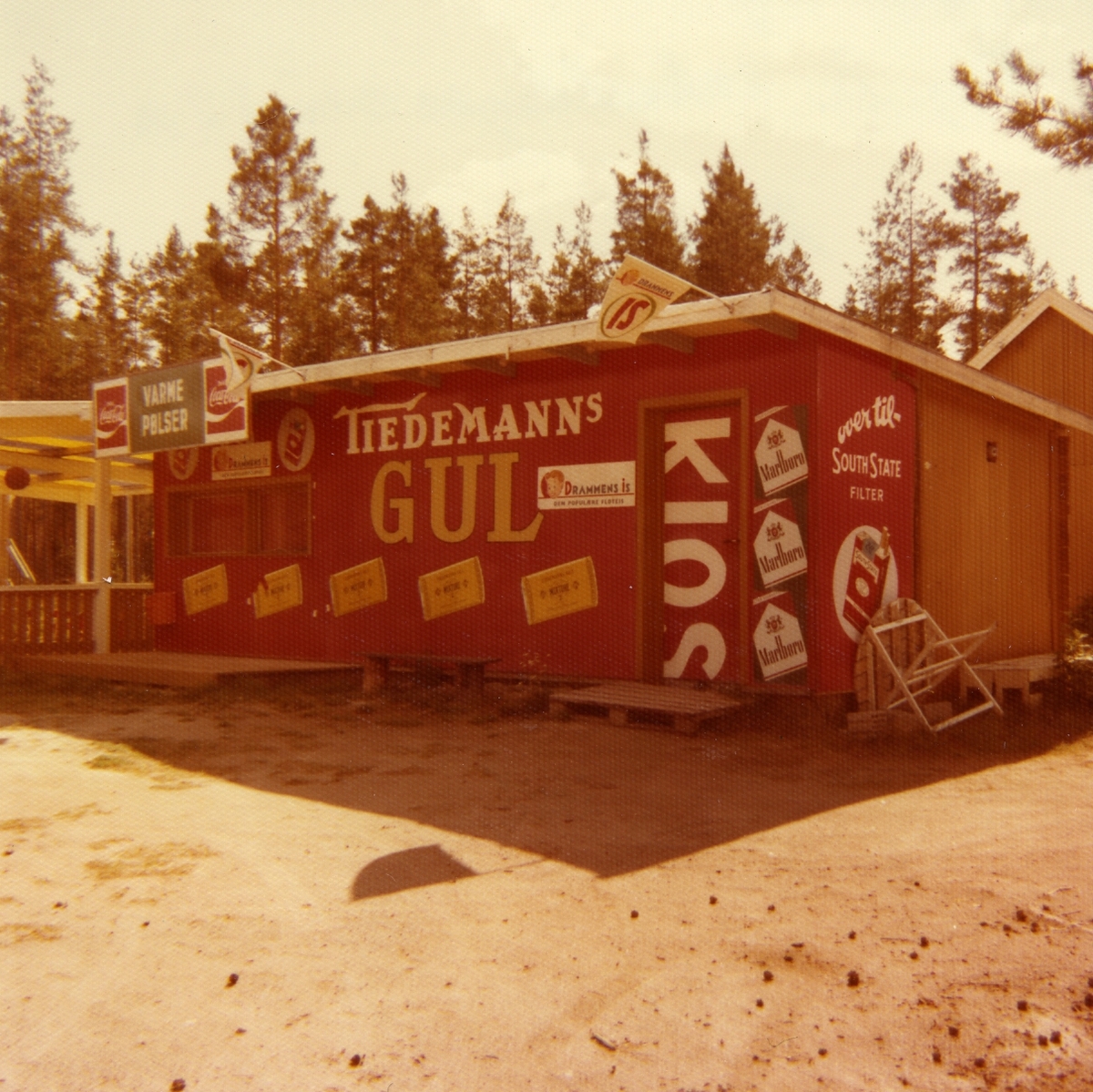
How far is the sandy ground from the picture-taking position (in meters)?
3.05

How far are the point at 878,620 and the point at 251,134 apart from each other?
92.2ft

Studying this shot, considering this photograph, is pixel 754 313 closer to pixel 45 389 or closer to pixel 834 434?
pixel 834 434

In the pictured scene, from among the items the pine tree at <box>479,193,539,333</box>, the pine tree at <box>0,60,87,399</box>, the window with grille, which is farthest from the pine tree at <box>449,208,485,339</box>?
the window with grille

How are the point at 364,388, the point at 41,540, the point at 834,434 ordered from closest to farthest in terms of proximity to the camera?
the point at 834,434 → the point at 364,388 → the point at 41,540

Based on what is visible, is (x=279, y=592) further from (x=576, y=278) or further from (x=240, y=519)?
(x=576, y=278)

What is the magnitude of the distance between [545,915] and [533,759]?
9.48ft

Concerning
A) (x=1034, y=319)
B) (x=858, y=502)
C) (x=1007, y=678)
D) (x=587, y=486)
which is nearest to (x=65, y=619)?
(x=587, y=486)

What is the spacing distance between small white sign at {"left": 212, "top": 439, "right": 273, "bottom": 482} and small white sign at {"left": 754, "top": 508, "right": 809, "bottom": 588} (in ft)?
20.0

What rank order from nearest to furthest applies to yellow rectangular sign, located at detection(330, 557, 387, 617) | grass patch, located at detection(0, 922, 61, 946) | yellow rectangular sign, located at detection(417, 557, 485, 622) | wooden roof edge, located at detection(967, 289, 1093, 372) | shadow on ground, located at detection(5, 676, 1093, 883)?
grass patch, located at detection(0, 922, 61, 946), shadow on ground, located at detection(5, 676, 1093, 883), yellow rectangular sign, located at detection(417, 557, 485, 622), yellow rectangular sign, located at detection(330, 557, 387, 617), wooden roof edge, located at detection(967, 289, 1093, 372)

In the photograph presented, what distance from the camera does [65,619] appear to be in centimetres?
1240

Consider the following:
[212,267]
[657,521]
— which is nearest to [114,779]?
[657,521]

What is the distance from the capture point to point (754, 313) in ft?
24.8

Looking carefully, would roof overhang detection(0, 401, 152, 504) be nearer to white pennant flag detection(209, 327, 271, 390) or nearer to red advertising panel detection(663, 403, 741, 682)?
white pennant flag detection(209, 327, 271, 390)

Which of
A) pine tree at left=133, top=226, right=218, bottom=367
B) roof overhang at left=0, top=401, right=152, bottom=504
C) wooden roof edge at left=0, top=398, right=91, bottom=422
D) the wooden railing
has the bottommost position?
the wooden railing
